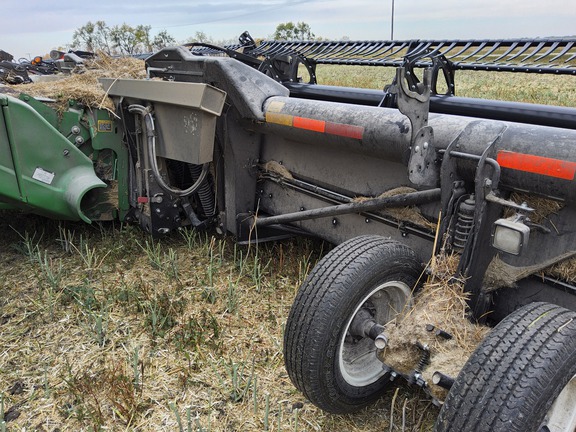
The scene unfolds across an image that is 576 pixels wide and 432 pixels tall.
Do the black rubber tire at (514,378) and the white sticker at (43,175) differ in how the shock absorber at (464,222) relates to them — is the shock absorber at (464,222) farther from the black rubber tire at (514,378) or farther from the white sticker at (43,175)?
the white sticker at (43,175)

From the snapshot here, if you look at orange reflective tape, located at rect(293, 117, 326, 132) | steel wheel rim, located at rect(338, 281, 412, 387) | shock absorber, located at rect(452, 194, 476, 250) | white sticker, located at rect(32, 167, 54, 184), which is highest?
orange reflective tape, located at rect(293, 117, 326, 132)

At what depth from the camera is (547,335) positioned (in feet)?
5.45

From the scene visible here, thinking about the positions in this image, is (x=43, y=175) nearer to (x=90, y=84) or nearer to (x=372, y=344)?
(x=90, y=84)

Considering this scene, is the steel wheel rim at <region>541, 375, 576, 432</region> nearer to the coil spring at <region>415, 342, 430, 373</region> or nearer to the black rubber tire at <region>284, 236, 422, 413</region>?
the coil spring at <region>415, 342, 430, 373</region>

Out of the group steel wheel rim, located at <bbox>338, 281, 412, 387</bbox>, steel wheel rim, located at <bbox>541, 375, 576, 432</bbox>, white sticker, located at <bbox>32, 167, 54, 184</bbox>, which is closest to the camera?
steel wheel rim, located at <bbox>541, 375, 576, 432</bbox>

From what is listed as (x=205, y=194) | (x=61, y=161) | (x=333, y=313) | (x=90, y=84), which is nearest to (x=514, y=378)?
(x=333, y=313)

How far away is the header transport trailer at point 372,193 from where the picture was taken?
5.97 ft

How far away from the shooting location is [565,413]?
1767mm

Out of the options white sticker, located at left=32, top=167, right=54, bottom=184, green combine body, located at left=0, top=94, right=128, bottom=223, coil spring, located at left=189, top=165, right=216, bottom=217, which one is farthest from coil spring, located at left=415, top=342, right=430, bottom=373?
white sticker, located at left=32, top=167, right=54, bottom=184

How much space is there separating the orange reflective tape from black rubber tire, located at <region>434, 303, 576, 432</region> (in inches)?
57.7

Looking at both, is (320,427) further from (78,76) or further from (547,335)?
(78,76)

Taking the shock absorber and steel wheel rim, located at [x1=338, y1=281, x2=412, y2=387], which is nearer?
the shock absorber

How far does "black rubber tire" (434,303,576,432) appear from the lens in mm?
1570

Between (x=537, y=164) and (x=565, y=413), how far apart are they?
0.84m
